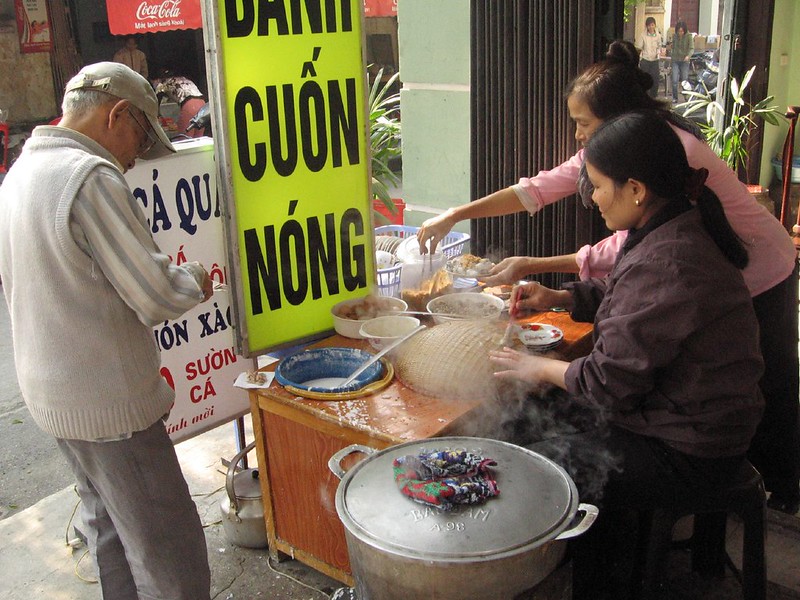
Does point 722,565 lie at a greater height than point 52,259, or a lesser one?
lesser

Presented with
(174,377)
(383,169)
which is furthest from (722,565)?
(383,169)

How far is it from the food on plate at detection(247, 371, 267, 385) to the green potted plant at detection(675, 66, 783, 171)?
18.8 feet

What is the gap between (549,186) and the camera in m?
3.55

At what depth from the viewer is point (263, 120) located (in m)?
2.98

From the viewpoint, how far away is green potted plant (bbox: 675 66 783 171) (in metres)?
7.41

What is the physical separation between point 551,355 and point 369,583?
129 cm

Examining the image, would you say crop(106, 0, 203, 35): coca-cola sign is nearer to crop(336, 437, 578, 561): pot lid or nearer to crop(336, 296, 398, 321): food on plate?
crop(336, 296, 398, 321): food on plate

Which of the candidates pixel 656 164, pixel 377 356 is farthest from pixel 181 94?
pixel 656 164

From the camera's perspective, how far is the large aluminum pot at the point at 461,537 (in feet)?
5.76

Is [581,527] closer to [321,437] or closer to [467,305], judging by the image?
[321,437]

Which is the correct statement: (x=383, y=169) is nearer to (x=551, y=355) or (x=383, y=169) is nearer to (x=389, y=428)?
(x=551, y=355)

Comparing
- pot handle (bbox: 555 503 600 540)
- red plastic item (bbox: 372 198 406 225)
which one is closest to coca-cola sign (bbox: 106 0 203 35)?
red plastic item (bbox: 372 198 406 225)

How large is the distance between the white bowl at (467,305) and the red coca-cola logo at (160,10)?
7.20m

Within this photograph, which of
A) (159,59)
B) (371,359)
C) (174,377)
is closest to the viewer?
(371,359)
